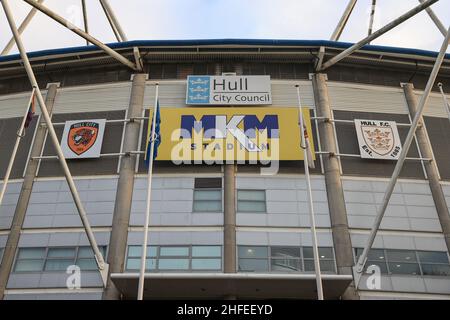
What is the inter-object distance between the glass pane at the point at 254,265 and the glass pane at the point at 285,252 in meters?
0.70

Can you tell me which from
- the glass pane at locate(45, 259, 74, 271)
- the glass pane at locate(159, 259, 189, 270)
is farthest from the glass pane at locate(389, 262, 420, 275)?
the glass pane at locate(45, 259, 74, 271)

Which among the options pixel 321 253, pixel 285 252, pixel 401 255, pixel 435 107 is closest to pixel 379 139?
pixel 435 107

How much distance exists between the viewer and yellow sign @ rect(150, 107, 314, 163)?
2541 cm

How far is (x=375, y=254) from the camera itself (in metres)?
23.0

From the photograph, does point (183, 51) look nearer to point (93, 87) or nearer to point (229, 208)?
point (93, 87)

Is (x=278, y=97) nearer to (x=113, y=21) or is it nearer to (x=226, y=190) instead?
(x=226, y=190)

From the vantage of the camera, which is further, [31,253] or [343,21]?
[343,21]

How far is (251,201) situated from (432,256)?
1093cm

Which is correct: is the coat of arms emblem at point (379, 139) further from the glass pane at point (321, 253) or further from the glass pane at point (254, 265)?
the glass pane at point (254, 265)

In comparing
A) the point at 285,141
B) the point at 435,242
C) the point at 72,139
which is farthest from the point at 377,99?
the point at 72,139

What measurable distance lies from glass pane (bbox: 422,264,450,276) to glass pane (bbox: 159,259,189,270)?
532 inches

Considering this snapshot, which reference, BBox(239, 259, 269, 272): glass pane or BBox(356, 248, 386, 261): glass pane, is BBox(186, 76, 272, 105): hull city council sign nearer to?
BBox(239, 259, 269, 272): glass pane

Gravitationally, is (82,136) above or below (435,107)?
below

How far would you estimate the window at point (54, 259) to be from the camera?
22.9m
